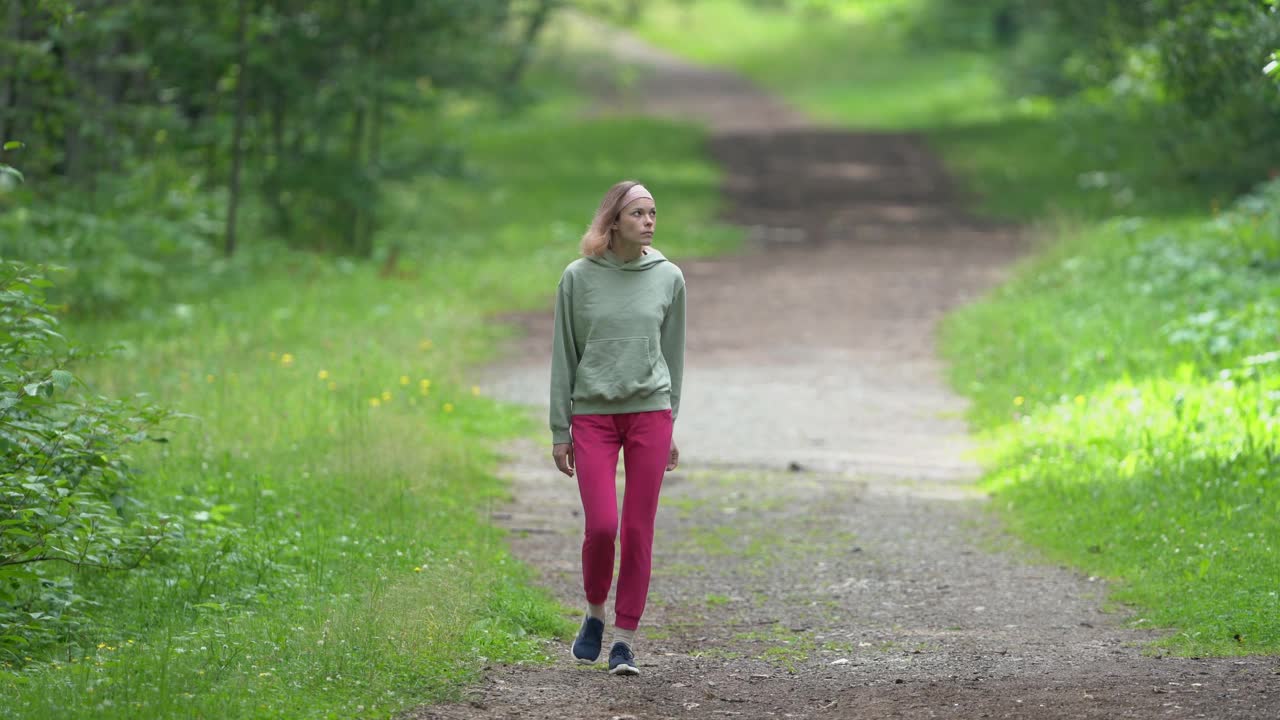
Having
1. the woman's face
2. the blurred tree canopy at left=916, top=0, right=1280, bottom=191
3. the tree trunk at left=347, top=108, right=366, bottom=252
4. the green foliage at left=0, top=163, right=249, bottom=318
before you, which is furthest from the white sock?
the tree trunk at left=347, top=108, right=366, bottom=252

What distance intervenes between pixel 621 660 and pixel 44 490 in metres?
2.36

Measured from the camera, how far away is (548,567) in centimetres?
859

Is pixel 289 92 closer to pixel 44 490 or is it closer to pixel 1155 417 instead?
pixel 1155 417

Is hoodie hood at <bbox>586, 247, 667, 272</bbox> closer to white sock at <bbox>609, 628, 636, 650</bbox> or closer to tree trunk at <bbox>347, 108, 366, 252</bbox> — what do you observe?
white sock at <bbox>609, 628, 636, 650</bbox>

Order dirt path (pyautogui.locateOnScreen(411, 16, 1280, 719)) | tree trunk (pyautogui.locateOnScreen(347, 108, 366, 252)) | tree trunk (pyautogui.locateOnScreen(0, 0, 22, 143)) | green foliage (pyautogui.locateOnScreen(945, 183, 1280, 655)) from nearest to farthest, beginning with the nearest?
dirt path (pyautogui.locateOnScreen(411, 16, 1280, 719)) → green foliage (pyautogui.locateOnScreen(945, 183, 1280, 655)) → tree trunk (pyautogui.locateOnScreen(0, 0, 22, 143)) → tree trunk (pyautogui.locateOnScreen(347, 108, 366, 252))

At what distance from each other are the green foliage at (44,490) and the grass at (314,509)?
163 mm

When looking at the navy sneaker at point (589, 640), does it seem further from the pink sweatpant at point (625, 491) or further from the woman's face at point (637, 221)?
the woman's face at point (637, 221)

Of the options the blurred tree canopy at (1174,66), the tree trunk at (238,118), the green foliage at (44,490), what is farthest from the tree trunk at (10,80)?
the blurred tree canopy at (1174,66)

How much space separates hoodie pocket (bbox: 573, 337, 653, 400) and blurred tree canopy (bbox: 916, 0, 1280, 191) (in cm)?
473

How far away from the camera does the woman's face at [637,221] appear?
6.28 metres

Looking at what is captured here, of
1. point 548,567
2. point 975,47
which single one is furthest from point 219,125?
point 975,47

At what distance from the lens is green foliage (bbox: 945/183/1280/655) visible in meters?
7.83

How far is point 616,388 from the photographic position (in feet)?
20.8

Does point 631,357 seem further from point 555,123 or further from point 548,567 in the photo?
point 555,123
